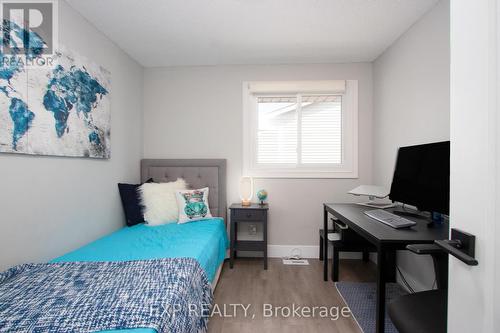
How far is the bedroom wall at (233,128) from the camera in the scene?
2762mm

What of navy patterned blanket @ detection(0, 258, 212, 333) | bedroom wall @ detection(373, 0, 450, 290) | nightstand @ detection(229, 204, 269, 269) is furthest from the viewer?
nightstand @ detection(229, 204, 269, 269)

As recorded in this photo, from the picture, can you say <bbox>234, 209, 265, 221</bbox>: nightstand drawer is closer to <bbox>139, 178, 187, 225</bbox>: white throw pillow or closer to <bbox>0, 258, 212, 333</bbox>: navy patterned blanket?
<bbox>139, 178, 187, 225</bbox>: white throw pillow

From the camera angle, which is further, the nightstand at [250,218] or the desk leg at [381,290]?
the nightstand at [250,218]

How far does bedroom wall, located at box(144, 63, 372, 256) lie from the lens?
2762mm

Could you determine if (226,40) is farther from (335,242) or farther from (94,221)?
(335,242)

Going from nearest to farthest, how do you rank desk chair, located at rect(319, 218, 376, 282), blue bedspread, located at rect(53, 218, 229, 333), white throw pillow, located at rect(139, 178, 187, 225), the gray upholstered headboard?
1. blue bedspread, located at rect(53, 218, 229, 333)
2. desk chair, located at rect(319, 218, 376, 282)
3. white throw pillow, located at rect(139, 178, 187, 225)
4. the gray upholstered headboard

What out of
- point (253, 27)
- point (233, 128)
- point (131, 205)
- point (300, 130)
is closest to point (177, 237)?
point (131, 205)

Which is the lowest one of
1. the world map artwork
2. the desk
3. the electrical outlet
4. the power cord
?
the power cord

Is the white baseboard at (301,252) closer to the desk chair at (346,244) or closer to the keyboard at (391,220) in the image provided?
the desk chair at (346,244)

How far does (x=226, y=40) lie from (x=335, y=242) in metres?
2.38

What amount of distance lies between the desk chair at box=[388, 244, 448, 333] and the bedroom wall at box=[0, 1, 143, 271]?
221 cm

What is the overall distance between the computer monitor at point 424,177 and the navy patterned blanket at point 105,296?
166cm

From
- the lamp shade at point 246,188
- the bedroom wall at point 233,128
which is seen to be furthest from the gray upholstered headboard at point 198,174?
the lamp shade at point 246,188

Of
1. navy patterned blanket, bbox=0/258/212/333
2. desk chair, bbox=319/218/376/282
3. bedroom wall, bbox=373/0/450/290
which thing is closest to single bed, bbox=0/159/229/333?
navy patterned blanket, bbox=0/258/212/333
